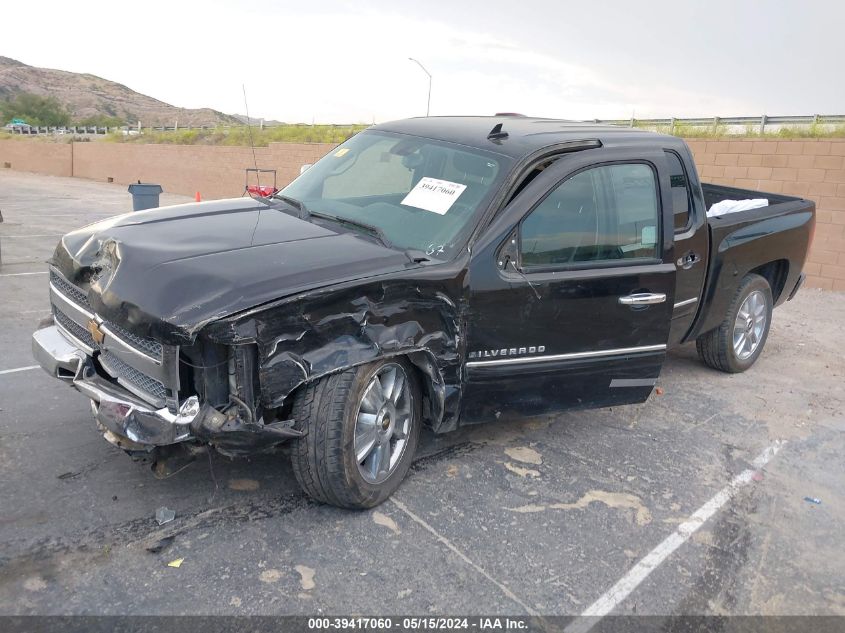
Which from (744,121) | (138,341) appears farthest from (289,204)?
(744,121)

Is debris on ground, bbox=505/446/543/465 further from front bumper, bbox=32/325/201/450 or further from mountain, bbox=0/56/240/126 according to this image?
mountain, bbox=0/56/240/126

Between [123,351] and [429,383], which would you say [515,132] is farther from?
[123,351]

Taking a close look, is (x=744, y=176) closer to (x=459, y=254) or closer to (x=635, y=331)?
(x=635, y=331)

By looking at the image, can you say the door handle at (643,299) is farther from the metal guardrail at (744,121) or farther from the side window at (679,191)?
the metal guardrail at (744,121)

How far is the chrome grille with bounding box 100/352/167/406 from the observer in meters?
3.22

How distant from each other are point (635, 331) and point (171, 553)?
2833 millimetres

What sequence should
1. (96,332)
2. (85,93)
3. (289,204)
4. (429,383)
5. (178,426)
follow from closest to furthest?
(178,426), (96,332), (429,383), (289,204), (85,93)

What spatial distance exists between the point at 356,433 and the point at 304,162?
20.3 m

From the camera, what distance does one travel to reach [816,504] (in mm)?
4156

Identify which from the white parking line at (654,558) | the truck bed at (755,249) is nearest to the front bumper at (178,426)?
the white parking line at (654,558)

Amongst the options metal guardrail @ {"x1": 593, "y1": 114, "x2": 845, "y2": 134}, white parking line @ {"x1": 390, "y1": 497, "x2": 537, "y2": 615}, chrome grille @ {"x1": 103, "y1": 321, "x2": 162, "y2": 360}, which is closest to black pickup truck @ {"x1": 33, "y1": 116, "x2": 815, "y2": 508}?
chrome grille @ {"x1": 103, "y1": 321, "x2": 162, "y2": 360}

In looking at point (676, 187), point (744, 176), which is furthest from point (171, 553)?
point (744, 176)

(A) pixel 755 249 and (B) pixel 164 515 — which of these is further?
(A) pixel 755 249

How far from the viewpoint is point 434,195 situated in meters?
4.10
